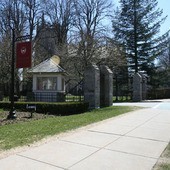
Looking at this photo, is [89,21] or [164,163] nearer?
[164,163]

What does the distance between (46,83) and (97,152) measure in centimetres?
1925

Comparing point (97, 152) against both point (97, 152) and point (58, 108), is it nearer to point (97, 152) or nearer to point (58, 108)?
point (97, 152)

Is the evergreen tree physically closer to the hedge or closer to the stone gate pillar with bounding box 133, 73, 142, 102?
the stone gate pillar with bounding box 133, 73, 142, 102

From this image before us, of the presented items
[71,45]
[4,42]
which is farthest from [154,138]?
[4,42]

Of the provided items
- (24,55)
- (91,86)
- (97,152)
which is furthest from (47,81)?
(97,152)

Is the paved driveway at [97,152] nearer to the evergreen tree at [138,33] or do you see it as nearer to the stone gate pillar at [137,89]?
the stone gate pillar at [137,89]

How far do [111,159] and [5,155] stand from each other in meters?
2.23

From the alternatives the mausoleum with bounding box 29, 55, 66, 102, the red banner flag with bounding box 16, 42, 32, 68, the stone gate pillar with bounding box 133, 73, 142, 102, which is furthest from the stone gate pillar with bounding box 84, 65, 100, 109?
the stone gate pillar with bounding box 133, 73, 142, 102

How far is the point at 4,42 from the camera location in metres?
29.8

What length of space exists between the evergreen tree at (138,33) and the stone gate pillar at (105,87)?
62.8ft

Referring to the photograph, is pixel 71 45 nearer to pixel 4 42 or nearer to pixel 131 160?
pixel 4 42

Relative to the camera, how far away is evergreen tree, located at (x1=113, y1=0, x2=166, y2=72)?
130ft

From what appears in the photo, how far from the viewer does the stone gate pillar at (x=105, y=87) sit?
20.6 meters

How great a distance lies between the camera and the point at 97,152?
6328 mm
